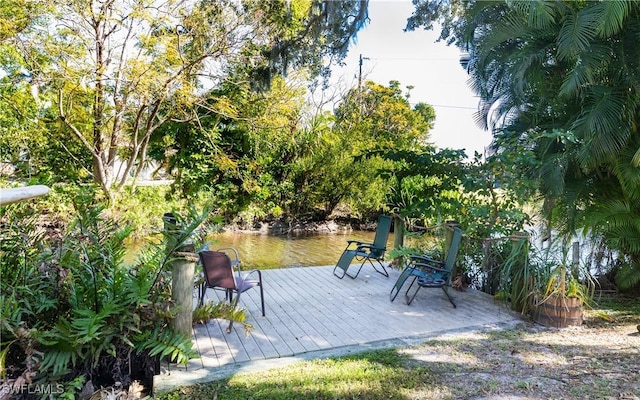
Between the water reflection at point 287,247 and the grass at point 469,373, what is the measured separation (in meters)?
5.58

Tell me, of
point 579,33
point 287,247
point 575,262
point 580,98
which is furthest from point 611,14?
point 287,247

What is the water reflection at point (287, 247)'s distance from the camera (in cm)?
918

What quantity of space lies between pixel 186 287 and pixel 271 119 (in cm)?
953

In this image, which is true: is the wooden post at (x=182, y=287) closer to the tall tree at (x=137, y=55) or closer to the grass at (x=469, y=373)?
the grass at (x=469, y=373)

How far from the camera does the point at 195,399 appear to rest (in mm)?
2539

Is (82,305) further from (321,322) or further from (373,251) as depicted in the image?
(373,251)

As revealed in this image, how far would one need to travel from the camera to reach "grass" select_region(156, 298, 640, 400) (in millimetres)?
2590

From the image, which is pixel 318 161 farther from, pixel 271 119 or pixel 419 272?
pixel 419 272

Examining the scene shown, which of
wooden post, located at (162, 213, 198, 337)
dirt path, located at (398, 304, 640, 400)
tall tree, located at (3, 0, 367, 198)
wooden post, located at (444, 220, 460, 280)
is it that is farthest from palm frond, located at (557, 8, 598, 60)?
wooden post, located at (162, 213, 198, 337)

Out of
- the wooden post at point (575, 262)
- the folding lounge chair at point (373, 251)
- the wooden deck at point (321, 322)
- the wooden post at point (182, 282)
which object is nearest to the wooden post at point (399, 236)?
the folding lounge chair at point (373, 251)

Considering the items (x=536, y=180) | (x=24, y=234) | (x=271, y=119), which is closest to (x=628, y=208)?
(x=536, y=180)

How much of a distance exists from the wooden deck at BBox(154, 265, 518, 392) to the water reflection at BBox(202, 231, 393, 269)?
137 inches

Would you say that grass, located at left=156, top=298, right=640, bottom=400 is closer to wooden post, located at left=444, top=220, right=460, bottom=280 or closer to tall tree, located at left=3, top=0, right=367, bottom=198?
wooden post, located at left=444, top=220, right=460, bottom=280

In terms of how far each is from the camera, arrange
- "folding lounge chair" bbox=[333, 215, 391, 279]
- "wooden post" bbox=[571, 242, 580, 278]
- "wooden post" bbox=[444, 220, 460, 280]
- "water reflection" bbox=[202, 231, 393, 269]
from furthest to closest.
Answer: "water reflection" bbox=[202, 231, 393, 269] < "folding lounge chair" bbox=[333, 215, 391, 279] < "wooden post" bbox=[444, 220, 460, 280] < "wooden post" bbox=[571, 242, 580, 278]
